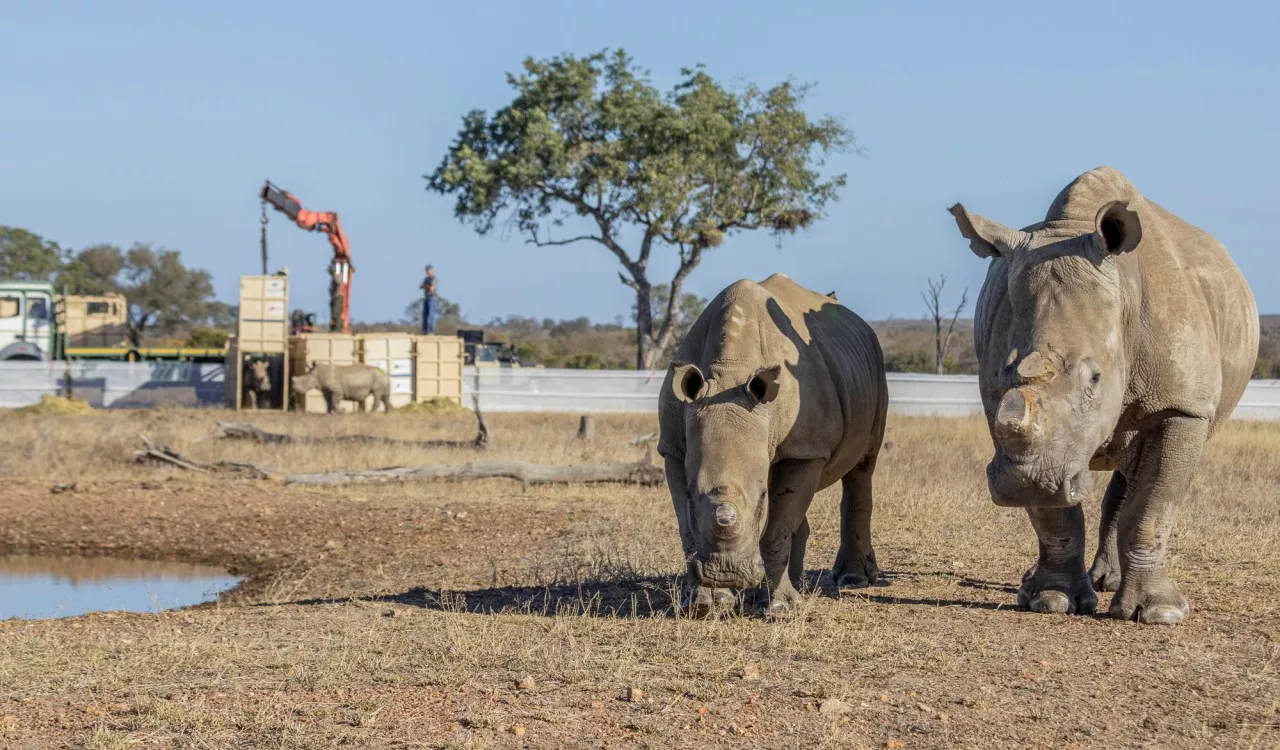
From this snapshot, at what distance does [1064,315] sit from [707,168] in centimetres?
3235

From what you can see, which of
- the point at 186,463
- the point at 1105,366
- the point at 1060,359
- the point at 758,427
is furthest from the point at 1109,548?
the point at 186,463

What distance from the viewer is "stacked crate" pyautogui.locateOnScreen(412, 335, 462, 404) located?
104 ft

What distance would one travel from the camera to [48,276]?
65938 millimetres

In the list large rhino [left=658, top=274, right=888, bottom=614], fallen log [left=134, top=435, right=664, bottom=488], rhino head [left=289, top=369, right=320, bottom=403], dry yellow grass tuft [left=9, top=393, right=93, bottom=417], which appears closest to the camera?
large rhino [left=658, top=274, right=888, bottom=614]

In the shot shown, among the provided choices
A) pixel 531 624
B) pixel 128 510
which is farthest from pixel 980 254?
pixel 128 510

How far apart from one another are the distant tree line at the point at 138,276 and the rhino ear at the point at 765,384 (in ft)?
200

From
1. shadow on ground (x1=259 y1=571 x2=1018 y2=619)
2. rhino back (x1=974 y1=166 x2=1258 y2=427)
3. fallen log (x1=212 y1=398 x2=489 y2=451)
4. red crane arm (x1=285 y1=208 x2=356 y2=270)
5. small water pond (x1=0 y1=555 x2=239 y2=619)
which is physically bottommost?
small water pond (x1=0 y1=555 x2=239 y2=619)

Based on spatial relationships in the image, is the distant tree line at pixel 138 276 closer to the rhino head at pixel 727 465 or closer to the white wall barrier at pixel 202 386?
the white wall barrier at pixel 202 386

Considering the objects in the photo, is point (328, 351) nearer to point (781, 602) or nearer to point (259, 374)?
point (259, 374)

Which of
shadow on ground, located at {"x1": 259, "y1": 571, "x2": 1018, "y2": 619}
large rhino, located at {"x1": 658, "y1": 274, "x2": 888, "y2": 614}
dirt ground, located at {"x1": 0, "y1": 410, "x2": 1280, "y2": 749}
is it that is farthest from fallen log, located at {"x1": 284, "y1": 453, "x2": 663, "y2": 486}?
large rhino, located at {"x1": 658, "y1": 274, "x2": 888, "y2": 614}

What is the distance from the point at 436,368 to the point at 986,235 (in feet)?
80.2

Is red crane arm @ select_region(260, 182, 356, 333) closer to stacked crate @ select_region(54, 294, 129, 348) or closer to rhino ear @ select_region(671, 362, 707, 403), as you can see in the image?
stacked crate @ select_region(54, 294, 129, 348)

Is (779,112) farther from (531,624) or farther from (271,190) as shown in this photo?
(531,624)

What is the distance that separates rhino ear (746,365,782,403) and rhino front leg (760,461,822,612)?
0.68 meters
